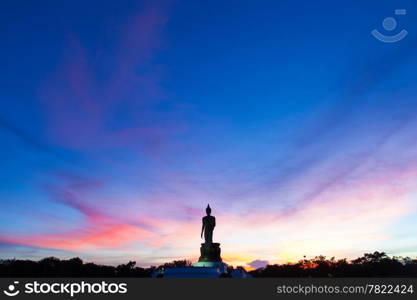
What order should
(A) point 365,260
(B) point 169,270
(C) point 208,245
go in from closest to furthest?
(B) point 169,270 → (C) point 208,245 → (A) point 365,260

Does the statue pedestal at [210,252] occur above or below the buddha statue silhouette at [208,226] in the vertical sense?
below

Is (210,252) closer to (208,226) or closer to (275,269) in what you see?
(208,226)

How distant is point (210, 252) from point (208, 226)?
9.62 ft

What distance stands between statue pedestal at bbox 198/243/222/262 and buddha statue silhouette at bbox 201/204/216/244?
0.54 meters

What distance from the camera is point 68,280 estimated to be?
1781 cm

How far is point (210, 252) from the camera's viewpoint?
36.7m

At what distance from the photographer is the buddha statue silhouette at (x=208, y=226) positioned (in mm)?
37938

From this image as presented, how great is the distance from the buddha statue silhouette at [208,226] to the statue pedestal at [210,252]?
54 cm

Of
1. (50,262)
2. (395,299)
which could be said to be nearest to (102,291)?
(395,299)

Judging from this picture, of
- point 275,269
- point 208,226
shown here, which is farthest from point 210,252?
point 275,269

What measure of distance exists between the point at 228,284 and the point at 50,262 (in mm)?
63616

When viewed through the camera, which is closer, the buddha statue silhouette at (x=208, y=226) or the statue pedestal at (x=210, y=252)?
the statue pedestal at (x=210, y=252)

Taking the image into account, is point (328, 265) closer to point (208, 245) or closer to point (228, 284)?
point (208, 245)

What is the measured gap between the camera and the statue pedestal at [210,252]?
3616cm
